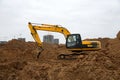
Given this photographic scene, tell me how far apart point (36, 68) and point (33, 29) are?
13.3 feet

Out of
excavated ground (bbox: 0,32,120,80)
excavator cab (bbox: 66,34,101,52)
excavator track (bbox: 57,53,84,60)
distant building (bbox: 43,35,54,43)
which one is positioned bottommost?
excavated ground (bbox: 0,32,120,80)

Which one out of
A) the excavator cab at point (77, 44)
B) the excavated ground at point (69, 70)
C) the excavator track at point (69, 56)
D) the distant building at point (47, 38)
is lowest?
the excavated ground at point (69, 70)

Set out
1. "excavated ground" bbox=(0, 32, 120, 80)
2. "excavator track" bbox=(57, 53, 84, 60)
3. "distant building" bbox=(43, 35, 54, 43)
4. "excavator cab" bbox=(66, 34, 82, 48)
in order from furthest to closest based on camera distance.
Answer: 1. "distant building" bbox=(43, 35, 54, 43)
2. "excavator track" bbox=(57, 53, 84, 60)
3. "excavator cab" bbox=(66, 34, 82, 48)
4. "excavated ground" bbox=(0, 32, 120, 80)

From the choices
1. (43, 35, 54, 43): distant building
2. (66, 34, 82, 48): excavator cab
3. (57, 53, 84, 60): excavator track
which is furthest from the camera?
(43, 35, 54, 43): distant building

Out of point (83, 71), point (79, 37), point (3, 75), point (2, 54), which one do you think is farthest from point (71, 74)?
point (2, 54)

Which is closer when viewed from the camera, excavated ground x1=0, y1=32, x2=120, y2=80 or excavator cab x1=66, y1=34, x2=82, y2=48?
excavated ground x1=0, y1=32, x2=120, y2=80

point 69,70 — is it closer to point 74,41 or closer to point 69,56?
point 74,41

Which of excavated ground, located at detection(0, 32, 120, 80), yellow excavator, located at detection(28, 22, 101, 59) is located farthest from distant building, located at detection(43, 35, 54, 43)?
excavated ground, located at detection(0, 32, 120, 80)

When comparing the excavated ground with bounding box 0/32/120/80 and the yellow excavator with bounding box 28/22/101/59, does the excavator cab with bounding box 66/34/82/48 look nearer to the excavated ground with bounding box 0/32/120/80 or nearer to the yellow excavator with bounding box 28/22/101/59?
the yellow excavator with bounding box 28/22/101/59

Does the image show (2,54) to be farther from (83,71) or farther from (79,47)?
(83,71)

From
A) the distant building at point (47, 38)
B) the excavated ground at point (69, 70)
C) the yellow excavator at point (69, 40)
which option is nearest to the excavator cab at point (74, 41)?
the yellow excavator at point (69, 40)

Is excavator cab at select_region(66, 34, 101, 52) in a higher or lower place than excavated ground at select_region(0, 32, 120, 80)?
higher

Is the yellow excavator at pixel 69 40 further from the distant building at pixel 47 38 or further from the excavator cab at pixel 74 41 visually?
the distant building at pixel 47 38

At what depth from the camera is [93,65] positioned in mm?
15594
